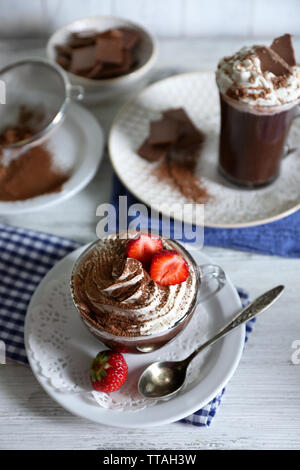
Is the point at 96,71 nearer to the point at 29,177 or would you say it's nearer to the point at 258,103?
the point at 29,177

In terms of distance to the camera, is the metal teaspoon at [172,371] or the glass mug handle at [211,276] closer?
the metal teaspoon at [172,371]

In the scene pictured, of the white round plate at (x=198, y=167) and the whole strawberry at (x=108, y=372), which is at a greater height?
the white round plate at (x=198, y=167)

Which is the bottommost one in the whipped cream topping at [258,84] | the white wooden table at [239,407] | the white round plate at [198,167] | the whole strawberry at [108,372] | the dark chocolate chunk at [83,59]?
the white wooden table at [239,407]

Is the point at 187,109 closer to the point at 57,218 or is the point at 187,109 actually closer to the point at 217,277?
the point at 57,218

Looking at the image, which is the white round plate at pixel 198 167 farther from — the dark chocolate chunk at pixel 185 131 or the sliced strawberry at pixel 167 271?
the sliced strawberry at pixel 167 271

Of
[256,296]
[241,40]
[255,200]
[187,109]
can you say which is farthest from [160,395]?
[241,40]

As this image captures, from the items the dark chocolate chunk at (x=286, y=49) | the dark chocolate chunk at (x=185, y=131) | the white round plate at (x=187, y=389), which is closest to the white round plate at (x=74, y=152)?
the dark chocolate chunk at (x=185, y=131)
